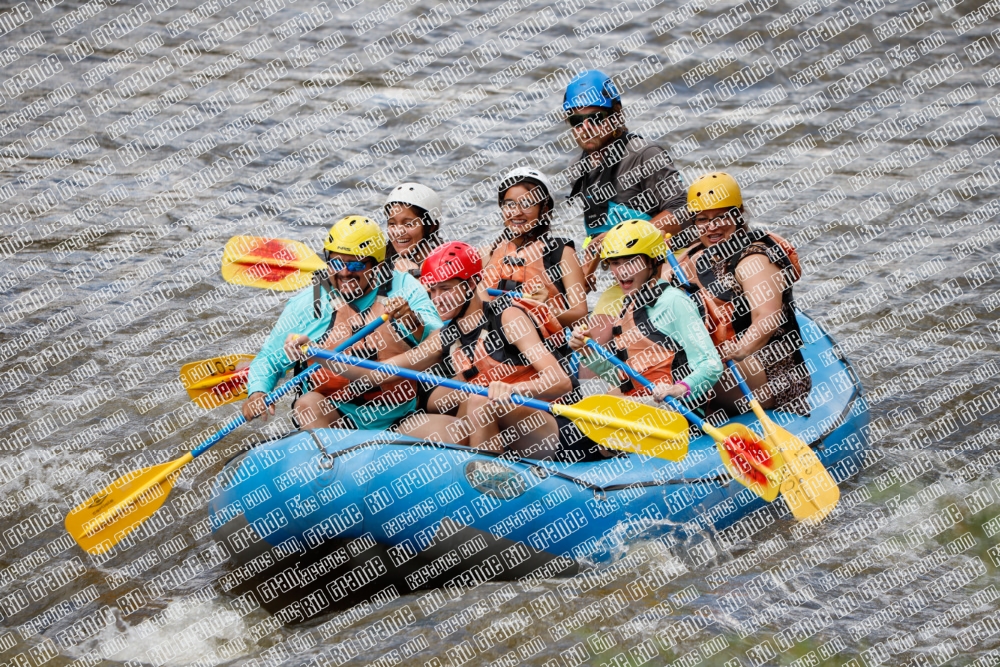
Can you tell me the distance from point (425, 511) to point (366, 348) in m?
0.84

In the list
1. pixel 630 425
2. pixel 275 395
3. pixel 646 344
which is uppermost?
pixel 275 395

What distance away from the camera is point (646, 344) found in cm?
528

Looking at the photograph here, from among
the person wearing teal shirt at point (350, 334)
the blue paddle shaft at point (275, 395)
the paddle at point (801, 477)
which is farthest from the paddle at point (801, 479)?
the blue paddle shaft at point (275, 395)

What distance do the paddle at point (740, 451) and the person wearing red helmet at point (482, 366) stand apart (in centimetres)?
29

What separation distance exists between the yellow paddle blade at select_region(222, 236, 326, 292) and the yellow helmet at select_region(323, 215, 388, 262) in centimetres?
108

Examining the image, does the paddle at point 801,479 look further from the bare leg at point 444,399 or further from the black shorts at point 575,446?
the bare leg at point 444,399

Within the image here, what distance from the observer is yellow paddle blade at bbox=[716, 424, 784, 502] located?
200 inches

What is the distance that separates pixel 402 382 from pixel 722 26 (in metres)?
9.04

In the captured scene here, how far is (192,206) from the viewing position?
10305 mm

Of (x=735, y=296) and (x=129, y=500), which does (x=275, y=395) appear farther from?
(x=735, y=296)

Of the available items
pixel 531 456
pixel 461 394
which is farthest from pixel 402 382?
pixel 531 456

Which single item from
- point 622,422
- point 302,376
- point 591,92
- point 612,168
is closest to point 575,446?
point 622,422

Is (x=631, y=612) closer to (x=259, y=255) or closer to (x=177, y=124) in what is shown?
(x=259, y=255)

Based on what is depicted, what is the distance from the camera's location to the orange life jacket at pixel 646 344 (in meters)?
5.23
